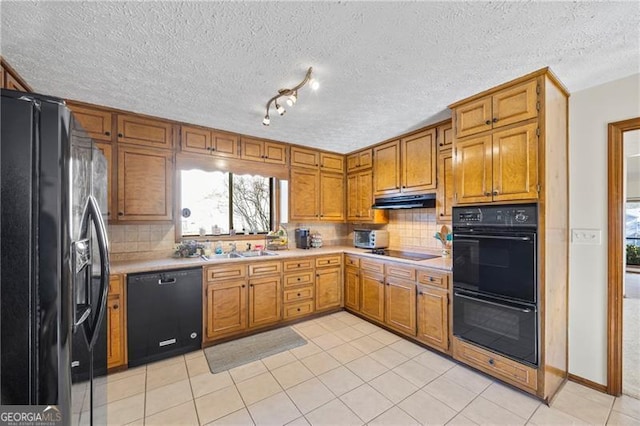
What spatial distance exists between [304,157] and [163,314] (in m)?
2.53

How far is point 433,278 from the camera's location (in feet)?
8.64

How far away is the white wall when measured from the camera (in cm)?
207

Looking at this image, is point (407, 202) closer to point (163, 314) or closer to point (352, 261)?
point (352, 261)

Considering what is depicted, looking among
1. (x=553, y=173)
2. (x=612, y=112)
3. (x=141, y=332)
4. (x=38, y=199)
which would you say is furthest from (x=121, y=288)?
(x=612, y=112)

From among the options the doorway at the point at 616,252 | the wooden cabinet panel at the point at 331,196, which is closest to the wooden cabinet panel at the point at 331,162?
the wooden cabinet panel at the point at 331,196

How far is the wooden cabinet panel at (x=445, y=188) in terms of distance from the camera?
9.35 ft

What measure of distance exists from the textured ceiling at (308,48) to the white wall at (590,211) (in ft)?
0.52

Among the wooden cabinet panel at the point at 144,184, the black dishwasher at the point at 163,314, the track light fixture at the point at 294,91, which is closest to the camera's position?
the track light fixture at the point at 294,91

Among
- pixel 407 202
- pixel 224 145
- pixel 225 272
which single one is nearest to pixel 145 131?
pixel 224 145

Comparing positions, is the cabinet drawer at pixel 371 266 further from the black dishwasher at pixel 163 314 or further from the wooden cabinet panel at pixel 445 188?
the black dishwasher at pixel 163 314

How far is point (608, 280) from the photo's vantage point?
2.07m

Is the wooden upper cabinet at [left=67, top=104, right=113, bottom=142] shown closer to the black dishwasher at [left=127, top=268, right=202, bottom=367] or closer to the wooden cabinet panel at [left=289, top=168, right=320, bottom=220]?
the black dishwasher at [left=127, top=268, right=202, bottom=367]

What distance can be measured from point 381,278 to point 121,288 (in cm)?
260

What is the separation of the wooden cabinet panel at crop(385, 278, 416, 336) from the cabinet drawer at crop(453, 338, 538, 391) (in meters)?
0.49
